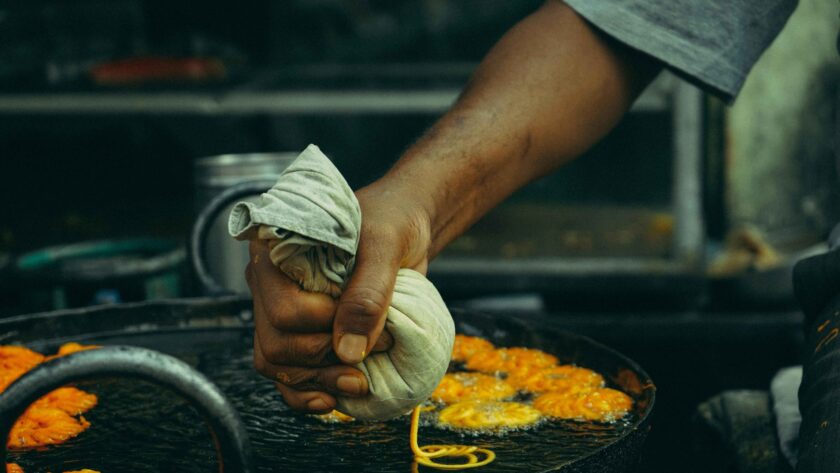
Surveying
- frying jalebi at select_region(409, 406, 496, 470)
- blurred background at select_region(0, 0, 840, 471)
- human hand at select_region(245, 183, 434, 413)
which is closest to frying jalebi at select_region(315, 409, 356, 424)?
frying jalebi at select_region(409, 406, 496, 470)

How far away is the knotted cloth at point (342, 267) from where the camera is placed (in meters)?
1.74

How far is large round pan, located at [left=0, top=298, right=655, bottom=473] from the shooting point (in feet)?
6.45

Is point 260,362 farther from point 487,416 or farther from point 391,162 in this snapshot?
point 391,162

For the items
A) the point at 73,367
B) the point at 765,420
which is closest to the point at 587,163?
the point at 765,420

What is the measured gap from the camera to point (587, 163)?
278 inches

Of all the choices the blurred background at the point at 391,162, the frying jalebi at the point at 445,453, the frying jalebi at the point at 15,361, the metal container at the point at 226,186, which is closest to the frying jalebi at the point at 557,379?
the frying jalebi at the point at 445,453

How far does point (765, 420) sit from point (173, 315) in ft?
5.39

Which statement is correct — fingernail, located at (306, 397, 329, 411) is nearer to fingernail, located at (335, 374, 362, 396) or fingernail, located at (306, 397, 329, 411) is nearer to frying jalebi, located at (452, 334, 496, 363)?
fingernail, located at (335, 374, 362, 396)

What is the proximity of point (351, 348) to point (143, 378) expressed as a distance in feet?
1.26

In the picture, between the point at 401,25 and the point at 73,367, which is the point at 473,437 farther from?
the point at 401,25

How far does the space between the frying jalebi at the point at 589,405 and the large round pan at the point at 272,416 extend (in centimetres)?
4

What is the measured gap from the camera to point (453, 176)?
217 centimetres

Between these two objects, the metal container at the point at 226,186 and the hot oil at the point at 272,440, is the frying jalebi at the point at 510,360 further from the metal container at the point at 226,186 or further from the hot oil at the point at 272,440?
the metal container at the point at 226,186

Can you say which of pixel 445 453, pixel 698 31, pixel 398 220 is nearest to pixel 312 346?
pixel 398 220
